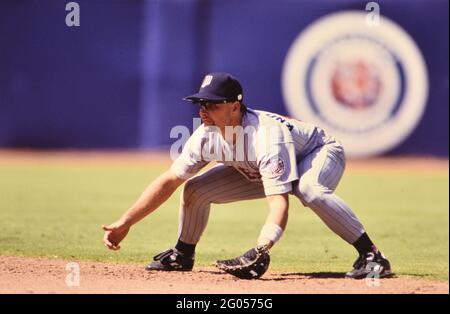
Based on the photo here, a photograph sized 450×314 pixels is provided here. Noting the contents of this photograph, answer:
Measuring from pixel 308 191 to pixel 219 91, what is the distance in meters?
0.78

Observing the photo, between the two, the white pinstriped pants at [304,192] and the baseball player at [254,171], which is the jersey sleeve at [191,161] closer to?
the baseball player at [254,171]

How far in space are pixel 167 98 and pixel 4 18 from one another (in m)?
3.19

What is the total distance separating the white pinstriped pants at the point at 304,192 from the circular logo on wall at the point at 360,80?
9756mm

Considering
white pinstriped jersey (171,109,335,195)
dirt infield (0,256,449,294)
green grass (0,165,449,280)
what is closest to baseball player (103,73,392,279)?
white pinstriped jersey (171,109,335,195)

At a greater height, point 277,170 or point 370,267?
point 277,170

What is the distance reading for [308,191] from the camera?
5.18m

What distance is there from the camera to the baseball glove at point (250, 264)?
4965 millimetres

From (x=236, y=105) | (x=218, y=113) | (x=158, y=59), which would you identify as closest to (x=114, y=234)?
(x=218, y=113)

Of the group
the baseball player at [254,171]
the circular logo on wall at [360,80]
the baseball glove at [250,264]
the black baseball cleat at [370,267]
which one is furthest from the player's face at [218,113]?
the circular logo on wall at [360,80]

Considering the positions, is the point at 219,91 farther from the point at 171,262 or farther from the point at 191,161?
the point at 171,262

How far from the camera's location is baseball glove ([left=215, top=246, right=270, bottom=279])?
4.96 m

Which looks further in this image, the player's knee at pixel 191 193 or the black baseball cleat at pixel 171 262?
the black baseball cleat at pixel 171 262

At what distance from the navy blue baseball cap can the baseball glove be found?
87 centimetres

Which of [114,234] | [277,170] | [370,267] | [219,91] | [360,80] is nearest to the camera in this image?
[277,170]
